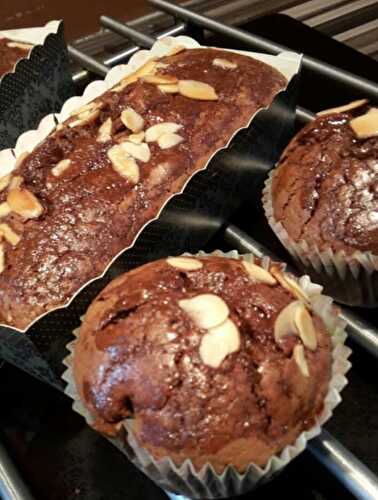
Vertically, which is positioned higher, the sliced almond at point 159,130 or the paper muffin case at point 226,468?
the sliced almond at point 159,130

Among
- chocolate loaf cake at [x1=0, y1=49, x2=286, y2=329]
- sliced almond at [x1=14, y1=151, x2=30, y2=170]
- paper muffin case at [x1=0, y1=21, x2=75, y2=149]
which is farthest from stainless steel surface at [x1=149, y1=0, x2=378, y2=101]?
sliced almond at [x1=14, y1=151, x2=30, y2=170]

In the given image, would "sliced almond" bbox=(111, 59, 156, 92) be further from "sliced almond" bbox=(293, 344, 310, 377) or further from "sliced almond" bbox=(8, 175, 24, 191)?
"sliced almond" bbox=(293, 344, 310, 377)

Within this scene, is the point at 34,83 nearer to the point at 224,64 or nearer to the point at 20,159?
the point at 20,159

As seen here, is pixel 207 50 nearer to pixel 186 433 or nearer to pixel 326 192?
pixel 326 192

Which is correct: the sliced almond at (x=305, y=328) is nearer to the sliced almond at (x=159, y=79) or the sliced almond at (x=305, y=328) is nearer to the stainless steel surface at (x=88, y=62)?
the sliced almond at (x=159, y=79)

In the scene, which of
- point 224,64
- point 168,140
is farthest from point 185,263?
point 224,64

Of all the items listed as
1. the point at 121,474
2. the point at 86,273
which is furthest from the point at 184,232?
the point at 121,474

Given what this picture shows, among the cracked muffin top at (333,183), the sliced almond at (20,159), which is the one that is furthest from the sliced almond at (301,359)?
the sliced almond at (20,159)
